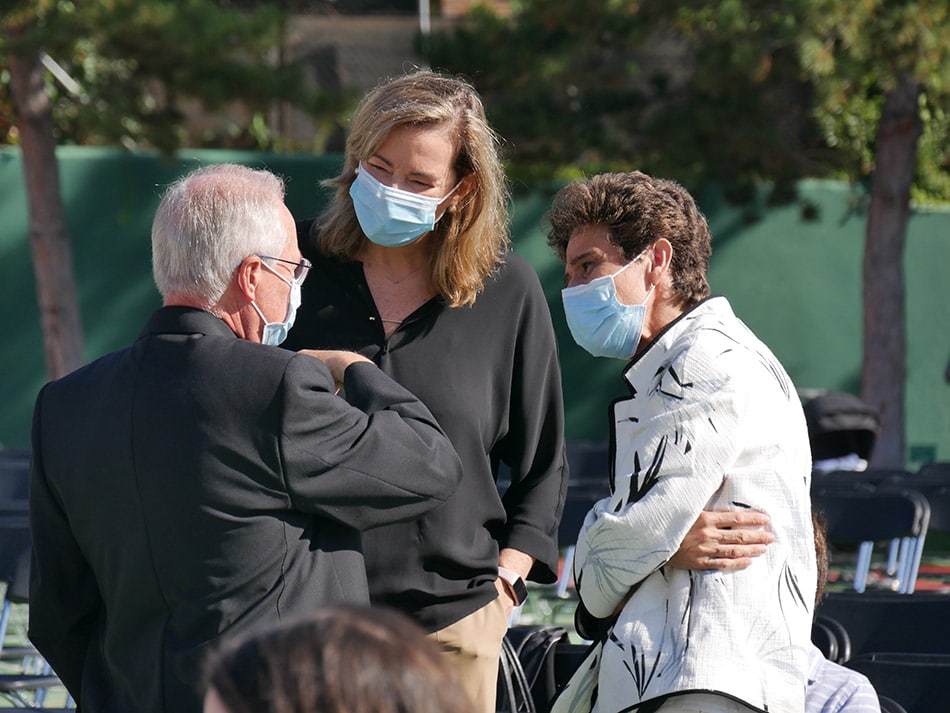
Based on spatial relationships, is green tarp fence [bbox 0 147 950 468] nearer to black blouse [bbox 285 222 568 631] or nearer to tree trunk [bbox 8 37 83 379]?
tree trunk [bbox 8 37 83 379]

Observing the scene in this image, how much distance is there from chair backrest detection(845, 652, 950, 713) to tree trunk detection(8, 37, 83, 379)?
7676 millimetres

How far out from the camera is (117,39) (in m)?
9.11

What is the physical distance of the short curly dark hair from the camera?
2428 mm

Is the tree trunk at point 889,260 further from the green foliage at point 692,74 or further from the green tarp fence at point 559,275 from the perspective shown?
the green tarp fence at point 559,275

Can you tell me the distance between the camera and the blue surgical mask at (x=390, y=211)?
105 inches

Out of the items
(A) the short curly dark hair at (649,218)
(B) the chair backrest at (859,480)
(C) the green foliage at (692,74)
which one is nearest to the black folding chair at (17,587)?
(A) the short curly dark hair at (649,218)

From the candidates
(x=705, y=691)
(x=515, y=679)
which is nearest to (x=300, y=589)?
(x=705, y=691)

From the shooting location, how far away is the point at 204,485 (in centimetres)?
201

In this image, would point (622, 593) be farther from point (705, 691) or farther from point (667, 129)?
point (667, 129)

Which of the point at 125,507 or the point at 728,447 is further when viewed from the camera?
the point at 728,447

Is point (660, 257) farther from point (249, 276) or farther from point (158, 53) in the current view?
point (158, 53)

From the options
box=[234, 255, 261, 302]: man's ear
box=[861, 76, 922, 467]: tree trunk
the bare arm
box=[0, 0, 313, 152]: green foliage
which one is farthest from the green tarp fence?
the bare arm

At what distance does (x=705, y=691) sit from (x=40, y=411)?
1.13m

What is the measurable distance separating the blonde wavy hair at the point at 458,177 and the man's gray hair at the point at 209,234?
Answer: 0.57 m
